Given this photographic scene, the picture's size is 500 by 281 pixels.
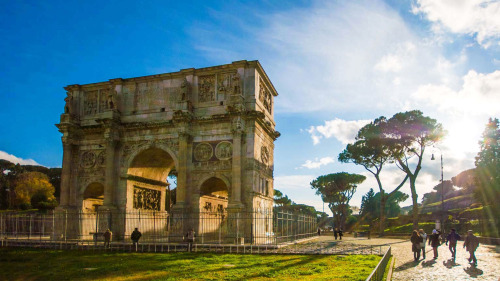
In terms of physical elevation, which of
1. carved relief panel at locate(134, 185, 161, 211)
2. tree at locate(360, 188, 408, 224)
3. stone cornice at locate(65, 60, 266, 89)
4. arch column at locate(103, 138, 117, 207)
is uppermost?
stone cornice at locate(65, 60, 266, 89)

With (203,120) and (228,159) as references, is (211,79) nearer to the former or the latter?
(203,120)

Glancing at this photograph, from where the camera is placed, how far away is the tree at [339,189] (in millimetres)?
57188

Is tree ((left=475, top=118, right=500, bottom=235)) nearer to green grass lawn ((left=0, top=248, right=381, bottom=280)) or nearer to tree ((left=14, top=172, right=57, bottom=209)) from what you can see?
green grass lawn ((left=0, top=248, right=381, bottom=280))

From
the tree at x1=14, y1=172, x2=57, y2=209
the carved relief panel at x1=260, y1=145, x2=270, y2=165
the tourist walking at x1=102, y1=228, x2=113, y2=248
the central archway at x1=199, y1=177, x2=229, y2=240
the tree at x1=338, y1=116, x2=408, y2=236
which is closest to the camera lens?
the tourist walking at x1=102, y1=228, x2=113, y2=248

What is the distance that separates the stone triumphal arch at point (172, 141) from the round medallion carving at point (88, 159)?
0.07m

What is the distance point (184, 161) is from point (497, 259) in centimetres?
1613

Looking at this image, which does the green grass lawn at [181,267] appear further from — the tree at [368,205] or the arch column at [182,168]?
the tree at [368,205]

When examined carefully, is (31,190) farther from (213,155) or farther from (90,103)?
(213,155)

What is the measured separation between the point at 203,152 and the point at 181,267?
40.9 ft

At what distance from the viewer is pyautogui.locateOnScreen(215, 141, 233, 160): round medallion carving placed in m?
24.2

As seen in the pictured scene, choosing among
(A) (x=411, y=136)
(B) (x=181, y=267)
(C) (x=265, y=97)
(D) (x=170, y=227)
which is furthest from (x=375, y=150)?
(B) (x=181, y=267)

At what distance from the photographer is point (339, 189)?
189 feet

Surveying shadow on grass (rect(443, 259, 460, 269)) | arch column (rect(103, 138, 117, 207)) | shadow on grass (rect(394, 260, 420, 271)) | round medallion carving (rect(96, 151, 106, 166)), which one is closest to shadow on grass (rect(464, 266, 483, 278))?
shadow on grass (rect(443, 259, 460, 269))

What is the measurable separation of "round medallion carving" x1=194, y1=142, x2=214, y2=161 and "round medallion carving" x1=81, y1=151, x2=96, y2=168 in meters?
7.23
